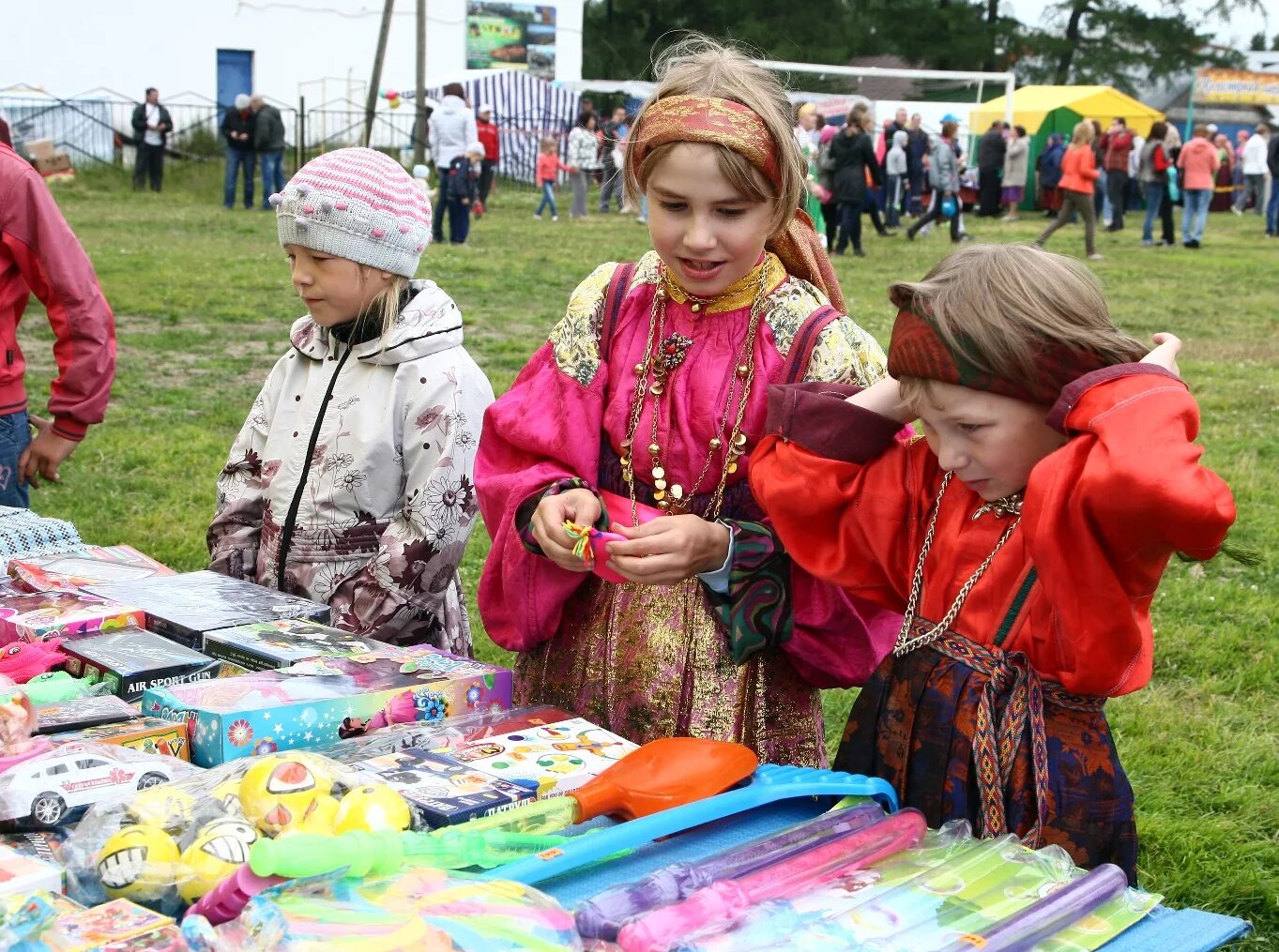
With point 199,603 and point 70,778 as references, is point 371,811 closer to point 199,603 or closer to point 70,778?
point 70,778

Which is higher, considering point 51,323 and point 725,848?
point 51,323

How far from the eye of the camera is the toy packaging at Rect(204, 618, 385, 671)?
2127mm

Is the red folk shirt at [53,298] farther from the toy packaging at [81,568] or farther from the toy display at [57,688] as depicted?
the toy display at [57,688]

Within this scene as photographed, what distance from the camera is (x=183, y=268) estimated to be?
13.2 m

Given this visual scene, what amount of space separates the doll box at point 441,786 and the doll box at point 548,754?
29 mm

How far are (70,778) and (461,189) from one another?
15.4 meters

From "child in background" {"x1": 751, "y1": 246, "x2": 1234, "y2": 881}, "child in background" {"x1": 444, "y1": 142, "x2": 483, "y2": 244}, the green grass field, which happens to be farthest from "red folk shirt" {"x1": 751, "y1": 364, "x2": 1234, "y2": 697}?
"child in background" {"x1": 444, "y1": 142, "x2": 483, "y2": 244}

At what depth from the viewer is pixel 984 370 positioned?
5.93 feet

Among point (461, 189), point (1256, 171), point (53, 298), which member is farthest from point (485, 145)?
point (53, 298)

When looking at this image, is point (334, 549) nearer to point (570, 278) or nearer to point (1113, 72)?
point (570, 278)

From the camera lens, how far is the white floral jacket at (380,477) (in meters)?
2.81

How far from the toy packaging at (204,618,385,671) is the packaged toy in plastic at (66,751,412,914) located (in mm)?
537

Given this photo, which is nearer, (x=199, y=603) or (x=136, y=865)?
(x=136, y=865)

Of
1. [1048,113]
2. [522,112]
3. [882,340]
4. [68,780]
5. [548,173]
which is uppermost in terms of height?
[1048,113]
